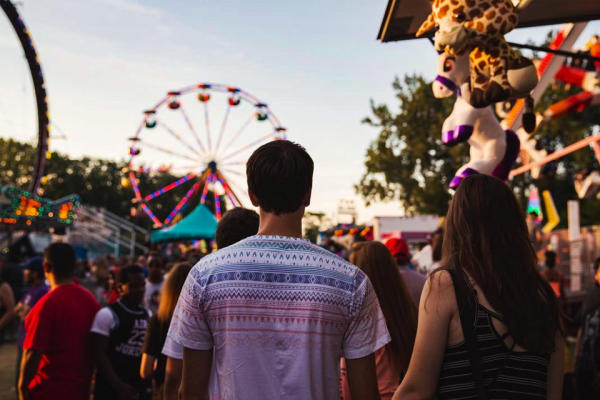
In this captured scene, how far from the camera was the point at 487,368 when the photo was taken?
188 cm

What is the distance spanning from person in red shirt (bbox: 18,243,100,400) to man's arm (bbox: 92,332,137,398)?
60 millimetres

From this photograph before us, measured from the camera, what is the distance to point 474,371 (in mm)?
1862

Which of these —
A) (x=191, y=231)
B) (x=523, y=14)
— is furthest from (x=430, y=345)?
(x=191, y=231)

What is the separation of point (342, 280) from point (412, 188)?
30504mm

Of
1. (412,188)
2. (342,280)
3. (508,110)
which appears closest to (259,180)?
(342,280)

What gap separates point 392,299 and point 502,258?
1.31m

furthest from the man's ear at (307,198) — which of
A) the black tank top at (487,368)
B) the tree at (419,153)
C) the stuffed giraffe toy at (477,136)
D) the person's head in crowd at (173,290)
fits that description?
the tree at (419,153)

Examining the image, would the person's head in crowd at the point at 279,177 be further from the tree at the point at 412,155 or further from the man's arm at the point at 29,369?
the tree at the point at 412,155

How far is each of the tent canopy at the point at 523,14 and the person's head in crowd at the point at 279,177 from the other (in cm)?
247

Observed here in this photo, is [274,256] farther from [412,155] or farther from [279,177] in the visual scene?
[412,155]

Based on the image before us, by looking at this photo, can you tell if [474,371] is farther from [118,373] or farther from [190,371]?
[118,373]

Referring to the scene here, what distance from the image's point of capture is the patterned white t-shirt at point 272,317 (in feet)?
5.67

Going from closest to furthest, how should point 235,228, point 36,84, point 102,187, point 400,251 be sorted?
point 235,228 < point 400,251 < point 36,84 < point 102,187

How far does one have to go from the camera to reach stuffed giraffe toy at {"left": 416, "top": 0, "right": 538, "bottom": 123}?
3770 mm
